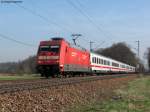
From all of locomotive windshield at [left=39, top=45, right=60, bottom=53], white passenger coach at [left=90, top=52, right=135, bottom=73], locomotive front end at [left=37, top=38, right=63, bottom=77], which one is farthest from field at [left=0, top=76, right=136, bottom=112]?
white passenger coach at [left=90, top=52, right=135, bottom=73]

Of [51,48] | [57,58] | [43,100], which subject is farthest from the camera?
[51,48]

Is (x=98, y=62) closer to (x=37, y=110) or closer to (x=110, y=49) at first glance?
(x=37, y=110)

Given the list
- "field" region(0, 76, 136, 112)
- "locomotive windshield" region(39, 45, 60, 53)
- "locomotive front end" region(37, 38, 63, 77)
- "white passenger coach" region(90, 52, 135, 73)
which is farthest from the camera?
"white passenger coach" region(90, 52, 135, 73)

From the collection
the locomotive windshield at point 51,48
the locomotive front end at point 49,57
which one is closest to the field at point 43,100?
the locomotive front end at point 49,57

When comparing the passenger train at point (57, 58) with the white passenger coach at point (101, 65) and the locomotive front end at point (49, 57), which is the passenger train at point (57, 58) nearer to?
the locomotive front end at point (49, 57)

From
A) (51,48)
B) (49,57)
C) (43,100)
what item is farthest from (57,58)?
(43,100)

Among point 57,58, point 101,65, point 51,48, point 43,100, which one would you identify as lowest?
point 43,100

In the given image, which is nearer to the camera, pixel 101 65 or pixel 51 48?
pixel 51 48

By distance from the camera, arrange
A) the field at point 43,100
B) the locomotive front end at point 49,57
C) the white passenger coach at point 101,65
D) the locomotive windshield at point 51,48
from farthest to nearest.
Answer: the white passenger coach at point 101,65 < the locomotive windshield at point 51,48 < the locomotive front end at point 49,57 < the field at point 43,100

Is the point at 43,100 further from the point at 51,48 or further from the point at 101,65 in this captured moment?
the point at 101,65

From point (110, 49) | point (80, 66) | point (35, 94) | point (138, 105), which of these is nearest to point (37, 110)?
point (35, 94)

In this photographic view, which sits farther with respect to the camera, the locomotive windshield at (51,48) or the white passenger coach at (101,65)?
the white passenger coach at (101,65)

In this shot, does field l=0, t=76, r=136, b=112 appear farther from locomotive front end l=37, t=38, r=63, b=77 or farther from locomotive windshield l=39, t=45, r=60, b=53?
locomotive windshield l=39, t=45, r=60, b=53

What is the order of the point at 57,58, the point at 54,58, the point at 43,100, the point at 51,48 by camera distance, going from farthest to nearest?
1. the point at 51,48
2. the point at 54,58
3. the point at 57,58
4. the point at 43,100
